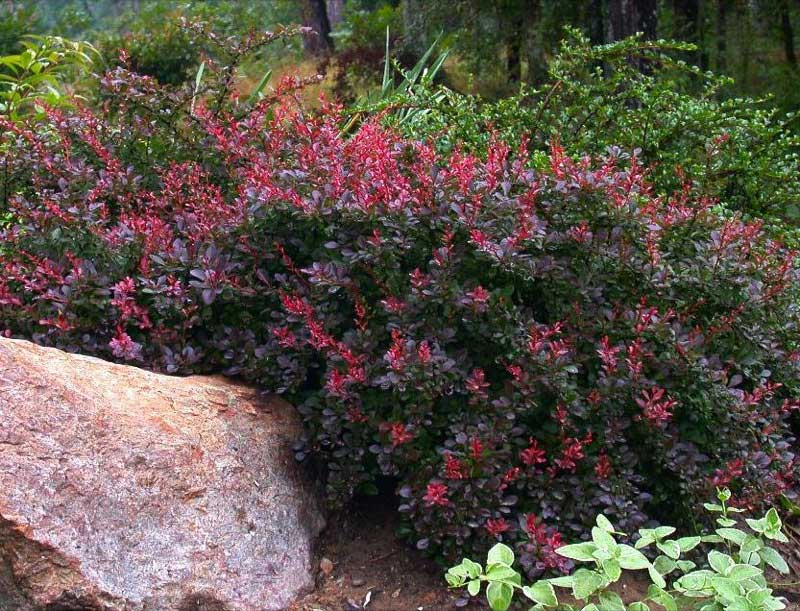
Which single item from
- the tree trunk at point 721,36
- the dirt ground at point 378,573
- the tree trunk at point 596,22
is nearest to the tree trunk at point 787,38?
the tree trunk at point 721,36

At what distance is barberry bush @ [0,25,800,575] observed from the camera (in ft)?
8.98

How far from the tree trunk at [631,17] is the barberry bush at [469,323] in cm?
492

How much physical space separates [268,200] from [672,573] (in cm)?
180

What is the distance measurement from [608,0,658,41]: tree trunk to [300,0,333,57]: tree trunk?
25.9 feet

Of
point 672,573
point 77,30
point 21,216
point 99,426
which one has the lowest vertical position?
point 77,30

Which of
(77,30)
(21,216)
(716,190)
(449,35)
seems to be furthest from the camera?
(77,30)

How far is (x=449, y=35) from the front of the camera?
10.6m

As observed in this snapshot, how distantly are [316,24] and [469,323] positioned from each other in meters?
13.5

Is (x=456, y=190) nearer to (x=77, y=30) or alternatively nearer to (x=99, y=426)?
(x=99, y=426)

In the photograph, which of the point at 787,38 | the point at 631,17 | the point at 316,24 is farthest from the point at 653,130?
the point at 316,24

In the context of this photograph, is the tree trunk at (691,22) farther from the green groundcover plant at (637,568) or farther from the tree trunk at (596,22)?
the green groundcover plant at (637,568)

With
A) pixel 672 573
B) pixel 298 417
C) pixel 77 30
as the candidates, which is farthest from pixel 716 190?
pixel 77 30

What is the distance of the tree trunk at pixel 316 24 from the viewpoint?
49.6 ft

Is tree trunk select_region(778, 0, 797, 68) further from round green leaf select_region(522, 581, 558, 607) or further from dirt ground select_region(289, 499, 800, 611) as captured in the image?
round green leaf select_region(522, 581, 558, 607)
